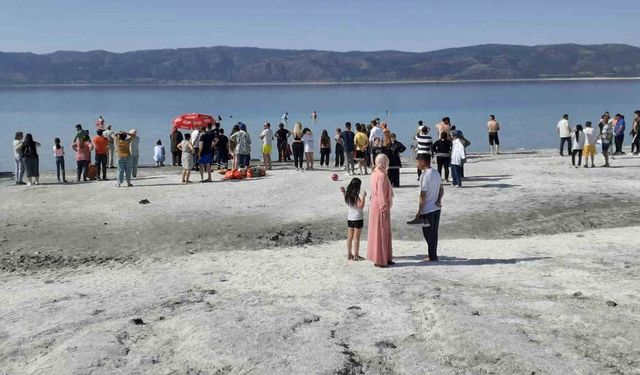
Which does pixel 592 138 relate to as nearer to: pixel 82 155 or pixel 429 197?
pixel 429 197

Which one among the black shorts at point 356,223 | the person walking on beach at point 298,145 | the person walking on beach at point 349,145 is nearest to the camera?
the black shorts at point 356,223

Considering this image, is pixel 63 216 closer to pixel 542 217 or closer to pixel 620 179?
pixel 542 217

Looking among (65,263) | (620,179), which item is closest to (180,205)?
(65,263)

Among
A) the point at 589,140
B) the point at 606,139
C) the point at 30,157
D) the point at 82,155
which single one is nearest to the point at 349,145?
the point at 589,140

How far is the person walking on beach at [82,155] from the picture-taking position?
75.9 ft

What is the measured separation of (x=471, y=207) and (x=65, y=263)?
9.66 metres

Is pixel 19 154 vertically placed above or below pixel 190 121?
below

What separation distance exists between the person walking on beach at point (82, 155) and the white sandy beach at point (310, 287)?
391 cm

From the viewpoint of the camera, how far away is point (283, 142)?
94.6 ft

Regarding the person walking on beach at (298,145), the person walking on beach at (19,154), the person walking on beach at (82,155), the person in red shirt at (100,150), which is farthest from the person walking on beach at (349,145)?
the person walking on beach at (19,154)

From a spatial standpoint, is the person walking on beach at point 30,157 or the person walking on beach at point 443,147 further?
the person walking on beach at point 30,157

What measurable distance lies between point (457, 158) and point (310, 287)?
9772 millimetres

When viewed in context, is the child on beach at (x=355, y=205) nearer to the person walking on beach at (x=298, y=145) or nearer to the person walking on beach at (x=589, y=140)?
the person walking on beach at (x=298, y=145)

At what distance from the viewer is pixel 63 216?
674 inches
